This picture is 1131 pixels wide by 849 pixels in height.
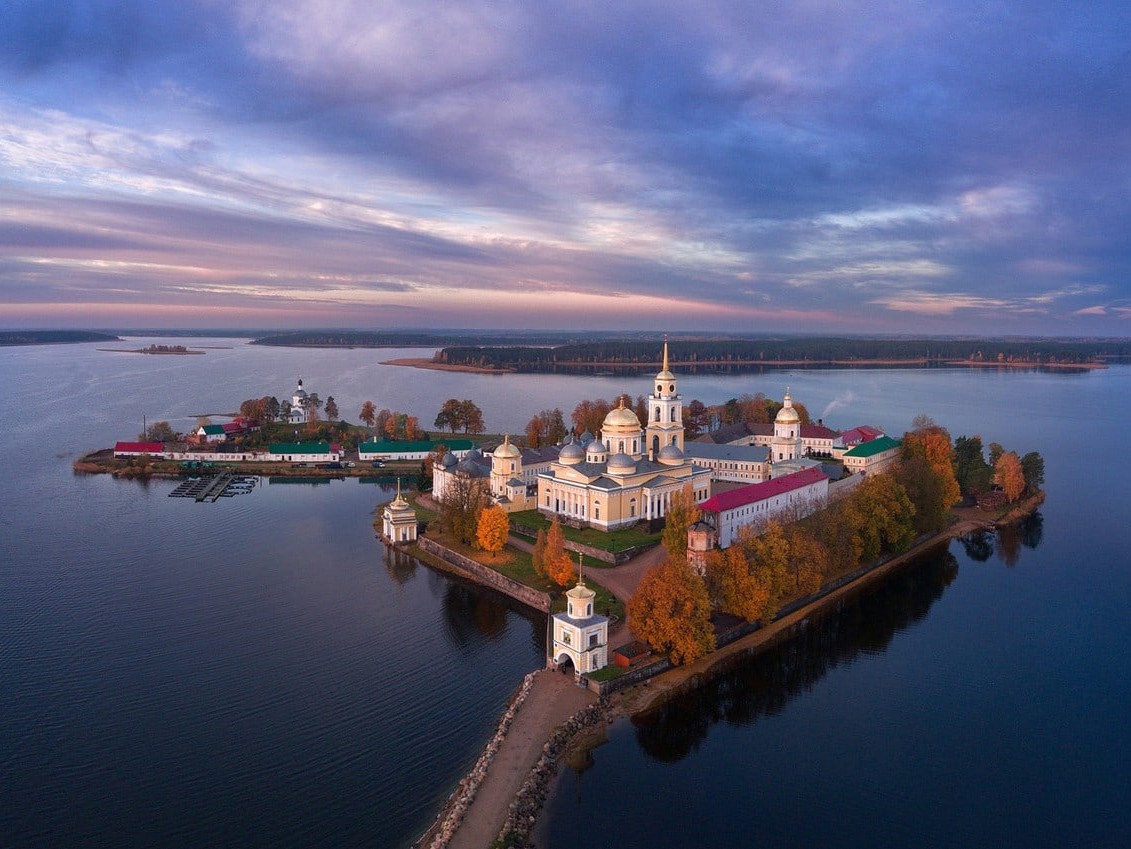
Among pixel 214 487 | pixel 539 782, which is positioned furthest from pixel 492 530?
pixel 214 487

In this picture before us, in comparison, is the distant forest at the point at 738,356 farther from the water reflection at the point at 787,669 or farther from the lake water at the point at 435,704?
the water reflection at the point at 787,669

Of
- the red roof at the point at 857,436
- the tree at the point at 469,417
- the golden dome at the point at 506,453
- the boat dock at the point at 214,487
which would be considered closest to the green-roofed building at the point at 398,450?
the tree at the point at 469,417

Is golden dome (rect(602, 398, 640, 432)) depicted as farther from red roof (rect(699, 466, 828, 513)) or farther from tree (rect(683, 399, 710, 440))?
tree (rect(683, 399, 710, 440))

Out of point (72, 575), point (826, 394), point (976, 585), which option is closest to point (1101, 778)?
point (976, 585)

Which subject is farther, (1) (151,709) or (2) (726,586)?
(2) (726,586)

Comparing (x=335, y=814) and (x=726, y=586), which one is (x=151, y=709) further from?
(x=726, y=586)

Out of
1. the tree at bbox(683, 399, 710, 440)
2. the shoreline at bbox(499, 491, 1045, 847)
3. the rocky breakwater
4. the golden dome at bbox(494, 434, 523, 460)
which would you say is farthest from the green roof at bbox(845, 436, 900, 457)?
the rocky breakwater
